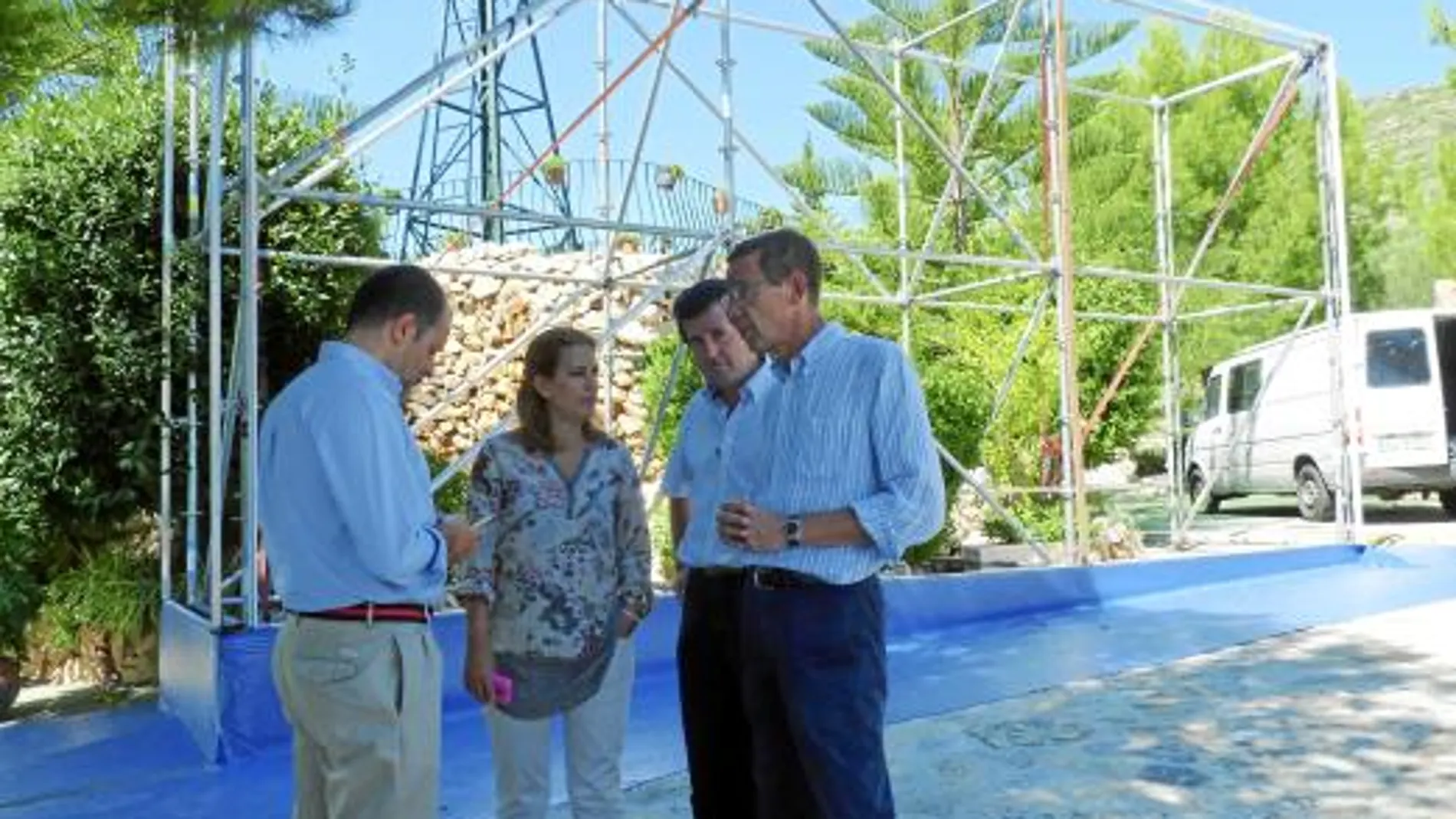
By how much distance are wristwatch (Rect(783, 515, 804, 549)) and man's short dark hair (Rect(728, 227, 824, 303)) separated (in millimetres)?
372

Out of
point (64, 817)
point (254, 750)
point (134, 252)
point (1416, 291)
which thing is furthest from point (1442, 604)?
point (1416, 291)

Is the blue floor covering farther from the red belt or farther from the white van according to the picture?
the white van

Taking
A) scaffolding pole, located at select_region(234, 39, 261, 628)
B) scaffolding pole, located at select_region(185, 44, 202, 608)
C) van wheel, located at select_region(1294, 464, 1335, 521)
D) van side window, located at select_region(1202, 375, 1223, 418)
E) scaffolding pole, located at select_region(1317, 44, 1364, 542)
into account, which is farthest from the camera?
van side window, located at select_region(1202, 375, 1223, 418)

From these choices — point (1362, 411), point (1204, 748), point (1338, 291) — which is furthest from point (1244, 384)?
point (1204, 748)

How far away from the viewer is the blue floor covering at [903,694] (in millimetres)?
3561

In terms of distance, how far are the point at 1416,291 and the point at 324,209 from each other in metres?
26.7

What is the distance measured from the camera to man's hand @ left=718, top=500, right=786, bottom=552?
1.75 metres

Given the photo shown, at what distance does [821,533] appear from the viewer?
1.77m

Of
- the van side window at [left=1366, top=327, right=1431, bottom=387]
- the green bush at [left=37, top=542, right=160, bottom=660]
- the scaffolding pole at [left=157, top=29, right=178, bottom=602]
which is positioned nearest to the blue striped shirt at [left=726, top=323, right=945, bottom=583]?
the scaffolding pole at [left=157, top=29, right=178, bottom=602]

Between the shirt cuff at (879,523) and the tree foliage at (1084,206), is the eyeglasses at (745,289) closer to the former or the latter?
the shirt cuff at (879,523)

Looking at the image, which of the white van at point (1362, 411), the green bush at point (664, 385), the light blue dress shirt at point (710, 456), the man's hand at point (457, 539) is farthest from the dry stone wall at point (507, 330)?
the man's hand at point (457, 539)

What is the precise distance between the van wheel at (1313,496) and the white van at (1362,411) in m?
0.01

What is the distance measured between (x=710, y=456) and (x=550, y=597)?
1.41ft

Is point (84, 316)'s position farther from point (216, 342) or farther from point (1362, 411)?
point (1362, 411)
